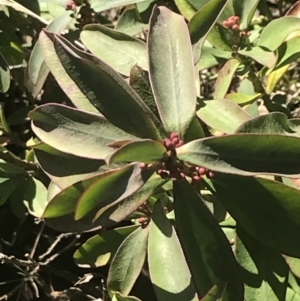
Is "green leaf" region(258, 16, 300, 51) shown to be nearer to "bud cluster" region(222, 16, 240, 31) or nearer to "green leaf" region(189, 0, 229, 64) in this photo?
"bud cluster" region(222, 16, 240, 31)

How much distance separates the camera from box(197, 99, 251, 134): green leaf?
3.25 feet

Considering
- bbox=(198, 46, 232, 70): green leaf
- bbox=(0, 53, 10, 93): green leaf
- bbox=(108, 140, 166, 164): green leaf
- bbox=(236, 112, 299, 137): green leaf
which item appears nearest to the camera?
bbox=(108, 140, 166, 164): green leaf

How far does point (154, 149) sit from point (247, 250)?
0.86 ft

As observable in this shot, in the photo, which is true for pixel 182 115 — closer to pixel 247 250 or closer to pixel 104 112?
pixel 104 112

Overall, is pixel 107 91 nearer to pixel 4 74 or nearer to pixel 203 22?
pixel 203 22

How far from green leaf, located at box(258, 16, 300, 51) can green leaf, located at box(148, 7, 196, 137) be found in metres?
0.28

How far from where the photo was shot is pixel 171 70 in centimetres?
91

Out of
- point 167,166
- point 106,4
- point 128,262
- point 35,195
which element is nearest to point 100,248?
point 128,262

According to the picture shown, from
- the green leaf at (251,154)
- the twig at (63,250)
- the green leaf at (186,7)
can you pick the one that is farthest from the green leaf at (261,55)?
the twig at (63,250)

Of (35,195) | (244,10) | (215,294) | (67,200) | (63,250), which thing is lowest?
(63,250)

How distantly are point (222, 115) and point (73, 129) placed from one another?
258mm

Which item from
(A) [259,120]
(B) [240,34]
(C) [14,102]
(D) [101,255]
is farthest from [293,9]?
(C) [14,102]

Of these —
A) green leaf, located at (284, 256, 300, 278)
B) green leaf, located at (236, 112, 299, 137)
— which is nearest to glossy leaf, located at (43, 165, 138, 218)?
green leaf, located at (236, 112, 299, 137)

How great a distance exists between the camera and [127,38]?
109cm
